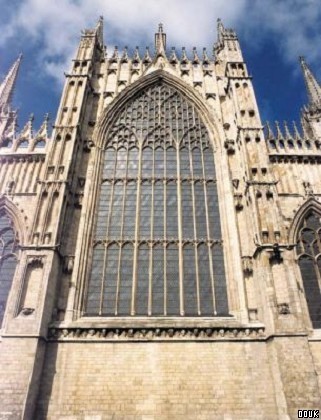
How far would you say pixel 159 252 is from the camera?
541 inches

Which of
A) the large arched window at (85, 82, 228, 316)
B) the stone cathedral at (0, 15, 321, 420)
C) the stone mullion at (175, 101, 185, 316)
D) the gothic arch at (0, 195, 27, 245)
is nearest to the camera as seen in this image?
the stone cathedral at (0, 15, 321, 420)

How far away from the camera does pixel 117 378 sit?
10.7 metres

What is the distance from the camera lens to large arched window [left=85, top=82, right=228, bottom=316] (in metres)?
12.7

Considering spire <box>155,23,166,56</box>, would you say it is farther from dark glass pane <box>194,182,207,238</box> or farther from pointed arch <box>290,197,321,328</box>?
pointed arch <box>290,197,321,328</box>

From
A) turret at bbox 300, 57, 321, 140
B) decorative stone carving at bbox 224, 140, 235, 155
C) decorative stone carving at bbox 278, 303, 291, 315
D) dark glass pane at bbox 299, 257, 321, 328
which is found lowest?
decorative stone carving at bbox 278, 303, 291, 315

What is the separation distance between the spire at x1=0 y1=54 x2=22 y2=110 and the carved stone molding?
12843 millimetres

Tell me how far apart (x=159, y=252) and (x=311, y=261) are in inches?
219

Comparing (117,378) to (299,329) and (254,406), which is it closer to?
(254,406)

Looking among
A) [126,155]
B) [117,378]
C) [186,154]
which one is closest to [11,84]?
[126,155]

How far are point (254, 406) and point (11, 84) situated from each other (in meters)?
19.8

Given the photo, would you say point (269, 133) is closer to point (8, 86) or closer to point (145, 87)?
point (145, 87)

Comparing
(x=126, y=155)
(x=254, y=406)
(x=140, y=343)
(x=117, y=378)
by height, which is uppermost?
(x=126, y=155)

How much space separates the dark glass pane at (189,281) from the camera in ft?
40.9

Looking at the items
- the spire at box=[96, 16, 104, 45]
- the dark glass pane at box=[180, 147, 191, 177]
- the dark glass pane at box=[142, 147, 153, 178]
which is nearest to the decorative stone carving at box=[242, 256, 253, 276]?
the dark glass pane at box=[180, 147, 191, 177]
